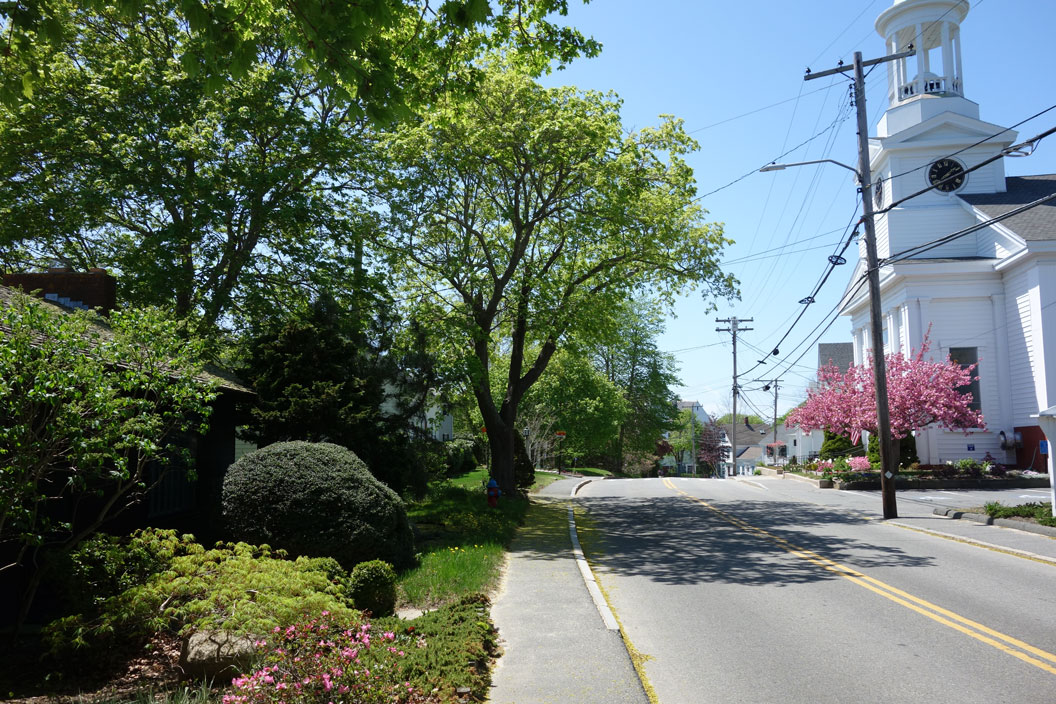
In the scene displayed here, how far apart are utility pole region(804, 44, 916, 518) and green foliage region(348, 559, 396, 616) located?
1468 centimetres

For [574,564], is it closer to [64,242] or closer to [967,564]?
[967,564]

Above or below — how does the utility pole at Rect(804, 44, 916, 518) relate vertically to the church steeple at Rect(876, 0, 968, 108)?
below

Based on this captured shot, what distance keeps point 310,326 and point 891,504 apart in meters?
14.5

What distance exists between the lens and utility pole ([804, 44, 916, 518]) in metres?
19.3

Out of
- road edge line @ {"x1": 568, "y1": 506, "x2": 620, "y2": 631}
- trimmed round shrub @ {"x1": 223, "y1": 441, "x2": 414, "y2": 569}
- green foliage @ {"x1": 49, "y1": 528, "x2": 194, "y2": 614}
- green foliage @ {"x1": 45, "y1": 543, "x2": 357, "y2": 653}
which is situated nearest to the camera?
green foliage @ {"x1": 45, "y1": 543, "x2": 357, "y2": 653}

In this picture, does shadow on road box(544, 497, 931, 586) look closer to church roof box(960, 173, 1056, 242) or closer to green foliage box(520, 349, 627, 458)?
church roof box(960, 173, 1056, 242)

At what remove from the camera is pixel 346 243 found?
1931 centimetres

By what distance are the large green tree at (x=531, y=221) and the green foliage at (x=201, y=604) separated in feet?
41.5

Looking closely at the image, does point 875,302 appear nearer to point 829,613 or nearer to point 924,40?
point 829,613

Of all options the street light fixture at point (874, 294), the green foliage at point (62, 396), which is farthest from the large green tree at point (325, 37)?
the street light fixture at point (874, 294)

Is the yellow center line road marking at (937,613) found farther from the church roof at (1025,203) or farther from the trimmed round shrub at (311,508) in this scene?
the church roof at (1025,203)

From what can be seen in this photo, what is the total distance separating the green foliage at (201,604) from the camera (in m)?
6.33

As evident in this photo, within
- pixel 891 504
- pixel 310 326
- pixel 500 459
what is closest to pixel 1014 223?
pixel 891 504

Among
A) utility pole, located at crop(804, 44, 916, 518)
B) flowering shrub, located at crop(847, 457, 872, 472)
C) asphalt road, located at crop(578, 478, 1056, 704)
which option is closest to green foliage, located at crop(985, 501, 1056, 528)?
asphalt road, located at crop(578, 478, 1056, 704)
